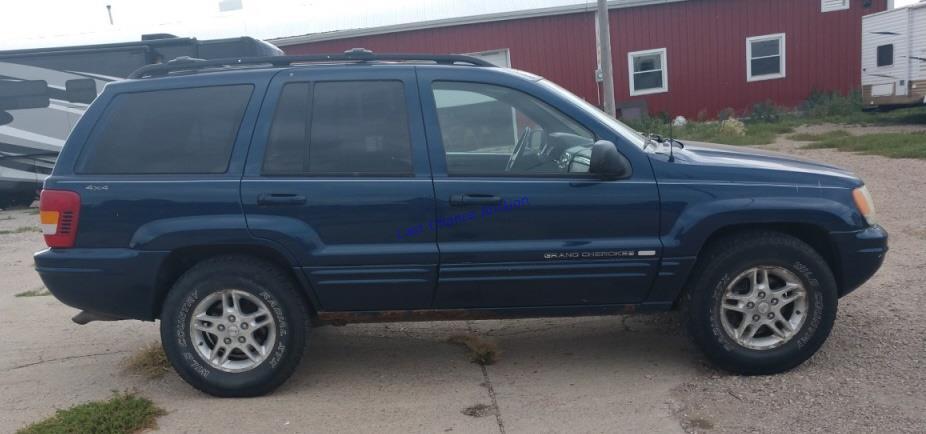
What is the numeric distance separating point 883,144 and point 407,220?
1178 centimetres

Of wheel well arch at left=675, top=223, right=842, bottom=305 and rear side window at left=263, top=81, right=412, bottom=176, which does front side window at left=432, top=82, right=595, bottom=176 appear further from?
wheel well arch at left=675, top=223, right=842, bottom=305

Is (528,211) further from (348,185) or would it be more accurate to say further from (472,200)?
(348,185)

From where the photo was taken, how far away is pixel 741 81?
20172mm

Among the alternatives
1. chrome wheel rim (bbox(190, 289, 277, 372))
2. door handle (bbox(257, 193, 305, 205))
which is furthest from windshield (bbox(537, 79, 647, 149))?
chrome wheel rim (bbox(190, 289, 277, 372))

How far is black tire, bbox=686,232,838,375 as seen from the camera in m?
4.22

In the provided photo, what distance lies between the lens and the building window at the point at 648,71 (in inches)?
788

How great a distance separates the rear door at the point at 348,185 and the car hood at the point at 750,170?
4.63 feet

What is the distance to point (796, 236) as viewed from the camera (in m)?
4.41

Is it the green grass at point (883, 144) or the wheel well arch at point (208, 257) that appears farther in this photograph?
the green grass at point (883, 144)

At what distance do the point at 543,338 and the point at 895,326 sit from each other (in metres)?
2.22

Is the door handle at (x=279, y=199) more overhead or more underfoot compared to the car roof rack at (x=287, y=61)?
more underfoot

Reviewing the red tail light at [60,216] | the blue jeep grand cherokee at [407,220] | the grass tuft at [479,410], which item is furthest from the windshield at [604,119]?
the red tail light at [60,216]

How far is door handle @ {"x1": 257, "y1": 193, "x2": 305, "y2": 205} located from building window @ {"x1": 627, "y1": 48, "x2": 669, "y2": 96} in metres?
17.2

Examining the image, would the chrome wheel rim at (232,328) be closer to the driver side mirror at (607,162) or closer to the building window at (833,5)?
the driver side mirror at (607,162)
